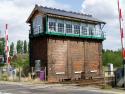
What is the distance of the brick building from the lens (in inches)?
1462

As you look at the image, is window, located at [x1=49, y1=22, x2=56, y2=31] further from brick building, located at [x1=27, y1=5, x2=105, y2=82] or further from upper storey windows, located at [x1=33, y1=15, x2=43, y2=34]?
upper storey windows, located at [x1=33, y1=15, x2=43, y2=34]

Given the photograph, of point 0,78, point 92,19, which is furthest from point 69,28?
point 0,78

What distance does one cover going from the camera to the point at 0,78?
34.8 metres

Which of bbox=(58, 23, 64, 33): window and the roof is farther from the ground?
the roof

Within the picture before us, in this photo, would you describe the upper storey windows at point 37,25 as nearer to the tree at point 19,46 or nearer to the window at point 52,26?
the window at point 52,26

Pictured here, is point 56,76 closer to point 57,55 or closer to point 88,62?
→ point 57,55

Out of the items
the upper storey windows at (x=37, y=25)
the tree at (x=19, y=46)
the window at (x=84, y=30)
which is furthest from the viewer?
the tree at (x=19, y=46)

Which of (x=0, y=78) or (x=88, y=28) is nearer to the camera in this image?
(x=0, y=78)

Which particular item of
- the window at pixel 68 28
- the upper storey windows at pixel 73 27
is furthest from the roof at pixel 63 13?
the window at pixel 68 28

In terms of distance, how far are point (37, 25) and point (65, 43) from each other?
3713 mm

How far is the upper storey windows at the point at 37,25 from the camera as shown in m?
38.1

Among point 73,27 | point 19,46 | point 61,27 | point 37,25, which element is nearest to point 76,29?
point 73,27

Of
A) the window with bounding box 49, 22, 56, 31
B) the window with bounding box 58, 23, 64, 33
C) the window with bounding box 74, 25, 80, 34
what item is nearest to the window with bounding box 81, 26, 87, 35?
the window with bounding box 74, 25, 80, 34

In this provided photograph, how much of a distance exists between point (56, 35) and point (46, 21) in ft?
6.46
